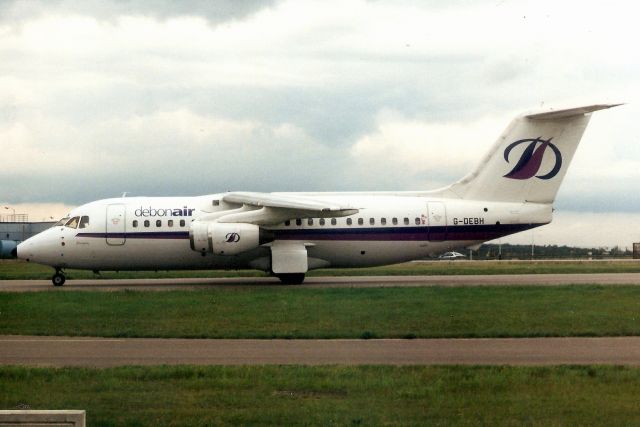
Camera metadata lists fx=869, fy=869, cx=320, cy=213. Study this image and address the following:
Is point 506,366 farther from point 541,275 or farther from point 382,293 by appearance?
point 541,275

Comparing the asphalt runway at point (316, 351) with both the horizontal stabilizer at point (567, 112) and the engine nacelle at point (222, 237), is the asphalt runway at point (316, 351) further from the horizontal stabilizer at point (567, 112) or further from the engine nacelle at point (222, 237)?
the horizontal stabilizer at point (567, 112)

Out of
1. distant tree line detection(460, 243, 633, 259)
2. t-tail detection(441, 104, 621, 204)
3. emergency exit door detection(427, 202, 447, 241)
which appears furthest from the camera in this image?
distant tree line detection(460, 243, 633, 259)

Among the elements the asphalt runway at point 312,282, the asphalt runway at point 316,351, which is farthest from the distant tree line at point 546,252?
the asphalt runway at point 316,351

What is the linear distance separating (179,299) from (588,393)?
682 inches

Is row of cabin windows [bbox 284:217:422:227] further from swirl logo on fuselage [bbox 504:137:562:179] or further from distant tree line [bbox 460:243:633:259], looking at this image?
distant tree line [bbox 460:243:633:259]

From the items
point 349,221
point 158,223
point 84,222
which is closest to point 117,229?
point 84,222

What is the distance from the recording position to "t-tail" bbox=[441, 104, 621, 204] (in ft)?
116

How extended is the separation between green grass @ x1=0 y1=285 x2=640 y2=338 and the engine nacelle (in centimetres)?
349

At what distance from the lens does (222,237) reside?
3372cm

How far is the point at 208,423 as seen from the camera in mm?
10172

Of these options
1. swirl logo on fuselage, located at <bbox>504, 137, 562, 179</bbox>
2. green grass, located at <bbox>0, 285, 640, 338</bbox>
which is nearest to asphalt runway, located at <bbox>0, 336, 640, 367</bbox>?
green grass, located at <bbox>0, 285, 640, 338</bbox>

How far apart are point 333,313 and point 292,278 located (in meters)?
13.3

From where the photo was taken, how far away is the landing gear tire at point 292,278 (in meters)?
35.6

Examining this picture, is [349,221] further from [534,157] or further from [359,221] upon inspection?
[534,157]
